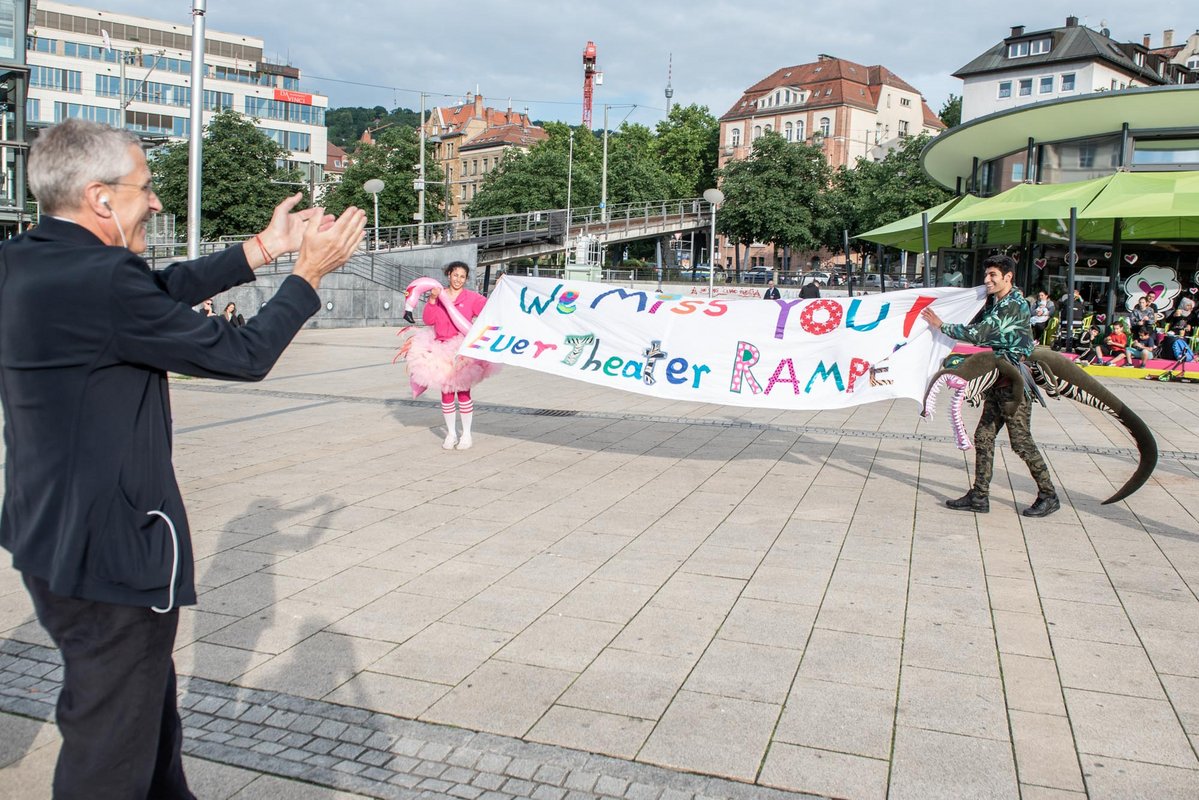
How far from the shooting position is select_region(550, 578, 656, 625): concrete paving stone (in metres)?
5.47

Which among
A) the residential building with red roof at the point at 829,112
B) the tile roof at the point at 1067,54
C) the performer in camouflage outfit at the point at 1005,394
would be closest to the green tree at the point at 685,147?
the residential building with red roof at the point at 829,112

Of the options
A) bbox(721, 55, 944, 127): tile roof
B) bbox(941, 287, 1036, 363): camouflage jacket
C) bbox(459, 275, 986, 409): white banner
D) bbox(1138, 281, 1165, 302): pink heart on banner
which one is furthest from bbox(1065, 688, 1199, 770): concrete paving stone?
bbox(721, 55, 944, 127): tile roof

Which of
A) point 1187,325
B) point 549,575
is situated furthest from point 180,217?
→ point 549,575

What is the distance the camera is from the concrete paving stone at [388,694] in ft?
14.0

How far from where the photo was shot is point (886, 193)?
5878 centimetres

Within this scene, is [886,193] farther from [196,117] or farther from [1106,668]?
[1106,668]

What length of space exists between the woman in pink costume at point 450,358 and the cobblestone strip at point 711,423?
2.71 metres

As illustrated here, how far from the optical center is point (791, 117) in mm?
106312

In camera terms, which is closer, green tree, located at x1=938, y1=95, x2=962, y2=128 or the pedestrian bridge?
the pedestrian bridge

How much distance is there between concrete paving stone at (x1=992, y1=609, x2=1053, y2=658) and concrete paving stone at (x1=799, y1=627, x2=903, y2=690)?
0.57 meters

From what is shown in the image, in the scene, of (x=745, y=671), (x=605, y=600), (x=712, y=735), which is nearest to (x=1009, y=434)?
(x=605, y=600)

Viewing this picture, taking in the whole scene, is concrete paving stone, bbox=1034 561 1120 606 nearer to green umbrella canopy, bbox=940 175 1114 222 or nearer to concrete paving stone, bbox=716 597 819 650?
concrete paving stone, bbox=716 597 819 650

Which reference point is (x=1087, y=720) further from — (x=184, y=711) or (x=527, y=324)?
(x=527, y=324)

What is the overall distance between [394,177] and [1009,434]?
70.8 meters
